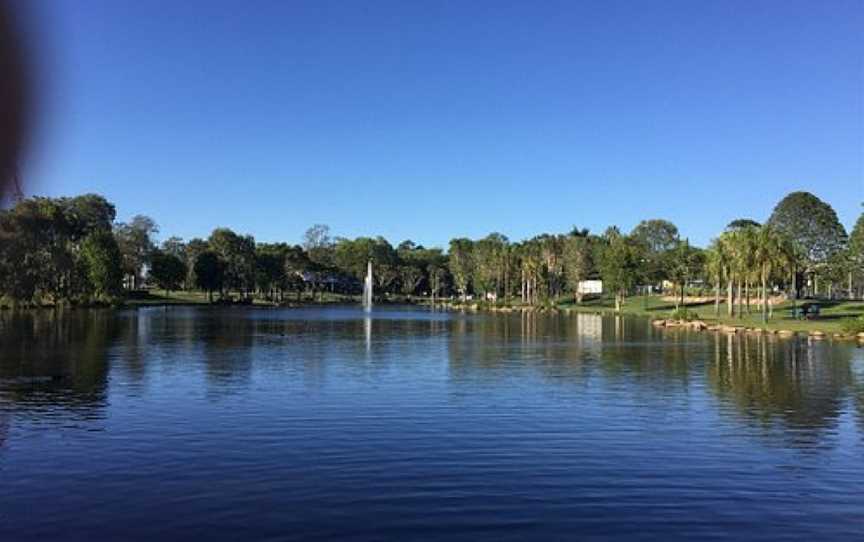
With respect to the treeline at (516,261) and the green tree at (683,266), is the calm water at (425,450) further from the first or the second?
the green tree at (683,266)

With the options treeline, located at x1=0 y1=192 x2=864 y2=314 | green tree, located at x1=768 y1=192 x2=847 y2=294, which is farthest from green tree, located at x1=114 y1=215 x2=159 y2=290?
green tree, located at x1=768 y1=192 x2=847 y2=294

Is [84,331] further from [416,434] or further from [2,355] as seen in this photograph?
[416,434]

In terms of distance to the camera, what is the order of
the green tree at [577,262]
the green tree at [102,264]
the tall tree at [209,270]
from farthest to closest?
the tall tree at [209,270], the green tree at [577,262], the green tree at [102,264]

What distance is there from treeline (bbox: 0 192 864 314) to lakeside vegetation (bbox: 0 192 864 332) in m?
0.24

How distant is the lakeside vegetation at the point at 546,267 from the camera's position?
322 ft

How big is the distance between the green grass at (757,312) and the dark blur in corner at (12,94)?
65647 mm

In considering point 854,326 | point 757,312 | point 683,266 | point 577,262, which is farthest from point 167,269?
point 854,326

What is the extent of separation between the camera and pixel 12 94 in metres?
14.5

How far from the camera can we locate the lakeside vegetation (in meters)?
98.2

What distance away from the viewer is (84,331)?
65.9m

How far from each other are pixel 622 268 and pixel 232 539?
422ft

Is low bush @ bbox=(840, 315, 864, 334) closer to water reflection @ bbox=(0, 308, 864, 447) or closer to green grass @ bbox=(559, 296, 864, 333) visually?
green grass @ bbox=(559, 296, 864, 333)

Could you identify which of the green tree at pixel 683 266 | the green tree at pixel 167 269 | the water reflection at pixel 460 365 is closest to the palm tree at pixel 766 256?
the water reflection at pixel 460 365

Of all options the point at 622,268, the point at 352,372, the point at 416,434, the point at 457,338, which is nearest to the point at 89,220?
the point at 622,268
